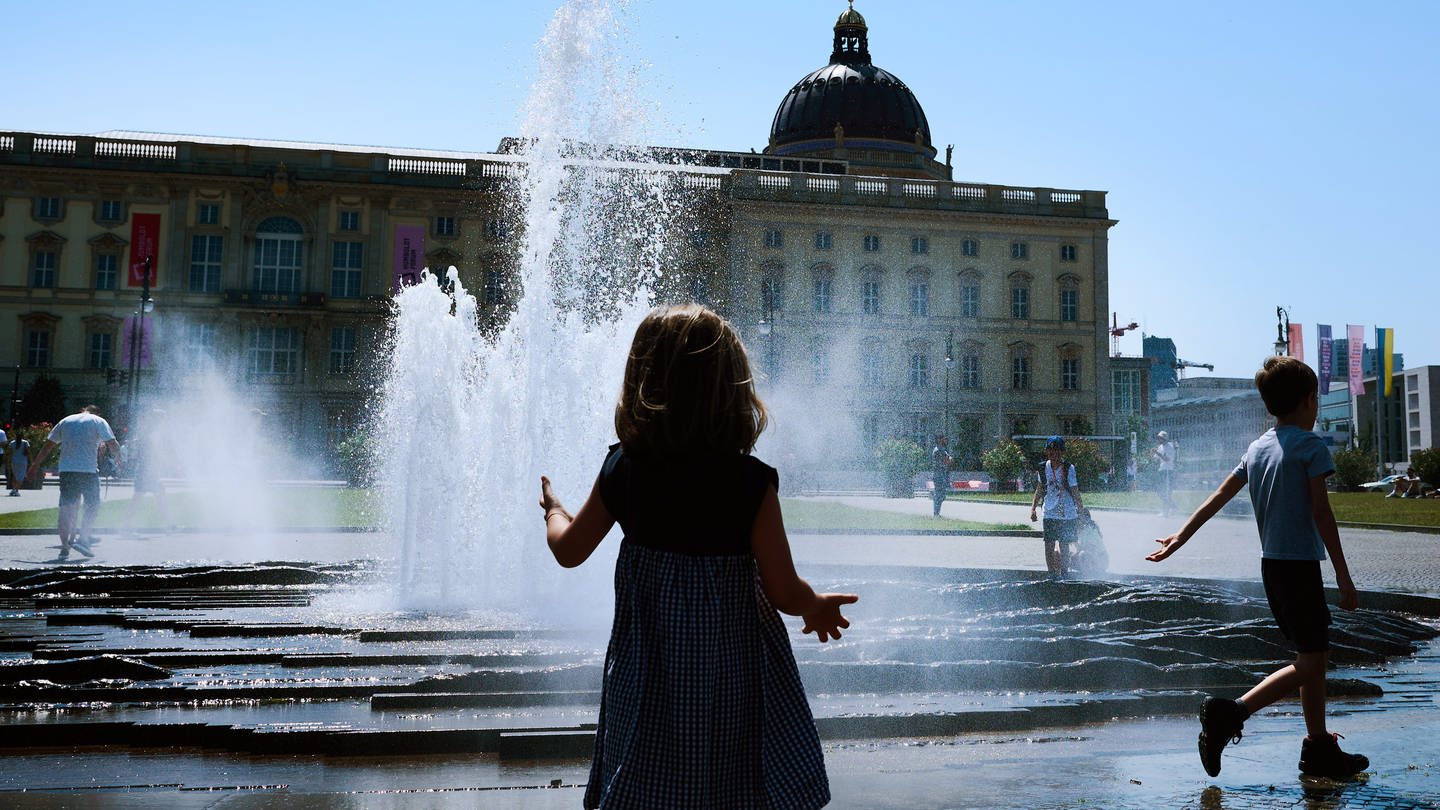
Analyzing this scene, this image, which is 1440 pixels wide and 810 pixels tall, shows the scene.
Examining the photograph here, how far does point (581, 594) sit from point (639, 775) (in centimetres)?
623

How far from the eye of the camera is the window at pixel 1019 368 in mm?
60375

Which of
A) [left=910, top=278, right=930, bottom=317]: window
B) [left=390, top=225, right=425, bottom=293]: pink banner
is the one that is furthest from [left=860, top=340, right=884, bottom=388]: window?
[left=390, top=225, right=425, bottom=293]: pink banner

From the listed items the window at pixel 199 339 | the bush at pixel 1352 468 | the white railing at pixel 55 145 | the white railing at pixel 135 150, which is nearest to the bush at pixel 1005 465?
the bush at pixel 1352 468

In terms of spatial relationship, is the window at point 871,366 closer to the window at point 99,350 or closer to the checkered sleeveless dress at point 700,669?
the window at point 99,350

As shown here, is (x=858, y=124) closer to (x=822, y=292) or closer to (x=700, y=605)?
(x=822, y=292)

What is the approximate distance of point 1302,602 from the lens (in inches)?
155

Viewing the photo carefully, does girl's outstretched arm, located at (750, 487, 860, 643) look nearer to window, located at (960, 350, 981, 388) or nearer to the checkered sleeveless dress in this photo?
the checkered sleeveless dress

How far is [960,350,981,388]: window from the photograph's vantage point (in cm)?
6012

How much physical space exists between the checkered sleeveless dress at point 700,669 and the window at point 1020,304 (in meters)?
60.7

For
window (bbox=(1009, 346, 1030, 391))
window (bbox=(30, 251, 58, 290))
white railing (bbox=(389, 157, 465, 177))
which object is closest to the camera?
window (bbox=(30, 251, 58, 290))

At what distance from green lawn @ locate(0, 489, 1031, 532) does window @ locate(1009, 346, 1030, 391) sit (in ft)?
122

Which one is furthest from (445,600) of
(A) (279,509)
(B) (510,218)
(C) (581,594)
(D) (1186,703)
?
(B) (510,218)

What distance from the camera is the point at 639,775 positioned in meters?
2.30

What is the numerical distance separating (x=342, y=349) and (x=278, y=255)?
18.3ft
